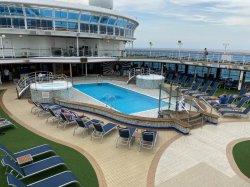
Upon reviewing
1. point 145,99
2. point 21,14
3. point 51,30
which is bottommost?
point 145,99

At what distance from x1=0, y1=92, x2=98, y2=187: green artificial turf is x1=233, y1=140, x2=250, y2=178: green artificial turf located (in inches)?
178

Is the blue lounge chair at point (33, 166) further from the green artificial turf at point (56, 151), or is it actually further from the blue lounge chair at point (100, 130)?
the blue lounge chair at point (100, 130)

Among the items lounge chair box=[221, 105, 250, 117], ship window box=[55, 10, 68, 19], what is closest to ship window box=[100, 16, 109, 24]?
ship window box=[55, 10, 68, 19]

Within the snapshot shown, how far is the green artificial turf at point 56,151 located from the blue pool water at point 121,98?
6.07 metres

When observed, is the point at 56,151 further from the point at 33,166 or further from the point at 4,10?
the point at 4,10

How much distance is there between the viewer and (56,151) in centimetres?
680

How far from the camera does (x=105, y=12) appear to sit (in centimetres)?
2356

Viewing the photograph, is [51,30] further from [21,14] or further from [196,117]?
[196,117]

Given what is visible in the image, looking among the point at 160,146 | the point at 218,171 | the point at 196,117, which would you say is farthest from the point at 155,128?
the point at 218,171

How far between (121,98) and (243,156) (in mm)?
10321

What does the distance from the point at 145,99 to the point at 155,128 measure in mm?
6368

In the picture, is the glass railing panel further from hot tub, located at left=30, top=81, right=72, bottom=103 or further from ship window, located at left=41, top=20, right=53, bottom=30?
hot tub, located at left=30, top=81, right=72, bottom=103

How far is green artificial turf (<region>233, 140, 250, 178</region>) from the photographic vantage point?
19.6 ft

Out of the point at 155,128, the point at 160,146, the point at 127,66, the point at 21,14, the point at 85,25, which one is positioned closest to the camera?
the point at 160,146
